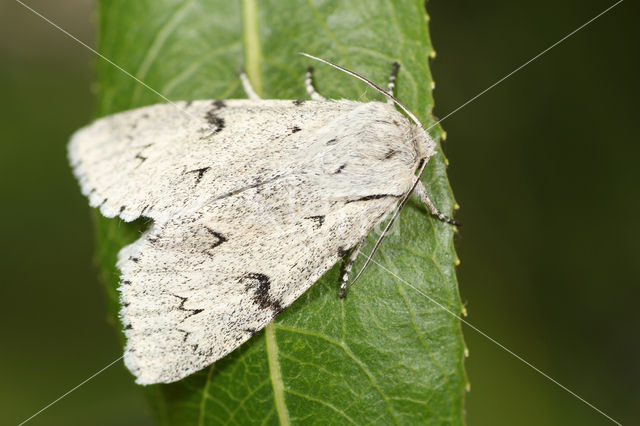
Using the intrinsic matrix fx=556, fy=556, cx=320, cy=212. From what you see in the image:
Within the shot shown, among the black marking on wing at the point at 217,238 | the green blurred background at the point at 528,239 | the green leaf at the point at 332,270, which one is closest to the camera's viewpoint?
the green leaf at the point at 332,270

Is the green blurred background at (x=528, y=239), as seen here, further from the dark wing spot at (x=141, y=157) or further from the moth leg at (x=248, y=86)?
the dark wing spot at (x=141, y=157)

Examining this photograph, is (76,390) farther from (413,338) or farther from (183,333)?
(413,338)

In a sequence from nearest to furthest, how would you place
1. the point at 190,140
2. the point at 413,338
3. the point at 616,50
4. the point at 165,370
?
the point at 413,338
the point at 165,370
the point at 190,140
the point at 616,50

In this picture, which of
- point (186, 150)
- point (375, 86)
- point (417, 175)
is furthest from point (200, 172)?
point (417, 175)

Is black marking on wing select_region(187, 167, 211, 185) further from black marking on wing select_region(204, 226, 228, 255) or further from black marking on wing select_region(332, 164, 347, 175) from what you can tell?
black marking on wing select_region(332, 164, 347, 175)

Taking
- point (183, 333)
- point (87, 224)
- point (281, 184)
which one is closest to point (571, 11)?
point (281, 184)

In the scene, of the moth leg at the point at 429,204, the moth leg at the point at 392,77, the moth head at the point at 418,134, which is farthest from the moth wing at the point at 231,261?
the moth leg at the point at 392,77

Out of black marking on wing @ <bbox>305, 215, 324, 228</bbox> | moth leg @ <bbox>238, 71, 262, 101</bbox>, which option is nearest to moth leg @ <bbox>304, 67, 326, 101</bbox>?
moth leg @ <bbox>238, 71, 262, 101</bbox>
